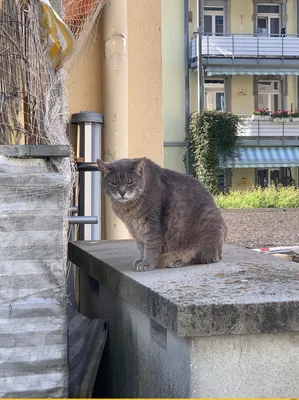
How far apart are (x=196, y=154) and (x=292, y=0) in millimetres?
6091

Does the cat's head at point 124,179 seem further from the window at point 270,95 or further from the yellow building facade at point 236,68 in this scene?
the window at point 270,95

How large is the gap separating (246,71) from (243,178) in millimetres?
3382

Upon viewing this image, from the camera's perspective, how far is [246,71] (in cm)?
1792

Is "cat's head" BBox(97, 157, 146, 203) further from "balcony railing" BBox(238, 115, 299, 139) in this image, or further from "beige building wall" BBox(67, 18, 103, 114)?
"balcony railing" BBox(238, 115, 299, 139)

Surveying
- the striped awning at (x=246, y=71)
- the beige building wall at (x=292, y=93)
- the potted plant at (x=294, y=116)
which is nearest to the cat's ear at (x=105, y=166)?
the striped awning at (x=246, y=71)

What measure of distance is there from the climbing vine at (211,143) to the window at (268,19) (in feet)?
11.1

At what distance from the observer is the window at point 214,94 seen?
18.6 meters

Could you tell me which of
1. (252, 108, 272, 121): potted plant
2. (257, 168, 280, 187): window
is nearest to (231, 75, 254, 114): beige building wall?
(252, 108, 272, 121): potted plant

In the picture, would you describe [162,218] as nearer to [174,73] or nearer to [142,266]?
[142,266]

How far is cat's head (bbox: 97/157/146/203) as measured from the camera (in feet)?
8.88

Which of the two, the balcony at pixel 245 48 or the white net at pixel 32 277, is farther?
the balcony at pixel 245 48

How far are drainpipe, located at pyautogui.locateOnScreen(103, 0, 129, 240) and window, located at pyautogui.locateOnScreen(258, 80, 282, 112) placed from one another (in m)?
14.9

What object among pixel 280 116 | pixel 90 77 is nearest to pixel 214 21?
pixel 280 116

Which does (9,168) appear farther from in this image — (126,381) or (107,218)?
(107,218)
